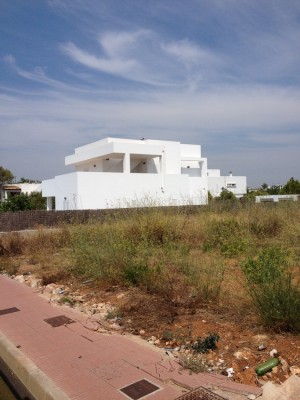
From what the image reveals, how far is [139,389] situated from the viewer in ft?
11.5

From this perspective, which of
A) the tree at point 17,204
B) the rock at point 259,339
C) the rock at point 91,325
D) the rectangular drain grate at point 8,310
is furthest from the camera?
the tree at point 17,204

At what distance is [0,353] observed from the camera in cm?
486

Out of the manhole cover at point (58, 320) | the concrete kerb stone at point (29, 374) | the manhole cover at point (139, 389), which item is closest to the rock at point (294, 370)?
the manhole cover at point (139, 389)

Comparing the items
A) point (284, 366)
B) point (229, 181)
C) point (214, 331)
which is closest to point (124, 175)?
point (214, 331)

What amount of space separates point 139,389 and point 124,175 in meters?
33.7

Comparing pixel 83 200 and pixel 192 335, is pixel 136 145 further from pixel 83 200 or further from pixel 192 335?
pixel 192 335

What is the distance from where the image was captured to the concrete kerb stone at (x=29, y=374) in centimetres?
356

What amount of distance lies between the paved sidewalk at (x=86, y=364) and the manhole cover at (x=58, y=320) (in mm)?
32

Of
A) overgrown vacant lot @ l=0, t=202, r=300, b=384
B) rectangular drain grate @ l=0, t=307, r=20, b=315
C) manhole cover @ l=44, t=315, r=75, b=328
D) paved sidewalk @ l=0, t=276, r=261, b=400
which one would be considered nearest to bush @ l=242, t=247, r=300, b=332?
overgrown vacant lot @ l=0, t=202, r=300, b=384

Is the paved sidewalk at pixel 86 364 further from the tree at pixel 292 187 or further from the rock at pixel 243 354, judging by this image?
the tree at pixel 292 187

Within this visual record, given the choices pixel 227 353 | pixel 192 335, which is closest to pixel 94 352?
pixel 192 335

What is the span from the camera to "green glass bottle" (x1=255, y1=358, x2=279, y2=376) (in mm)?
3625

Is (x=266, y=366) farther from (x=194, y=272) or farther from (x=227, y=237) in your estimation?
(x=227, y=237)

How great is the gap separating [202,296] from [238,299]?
533mm
